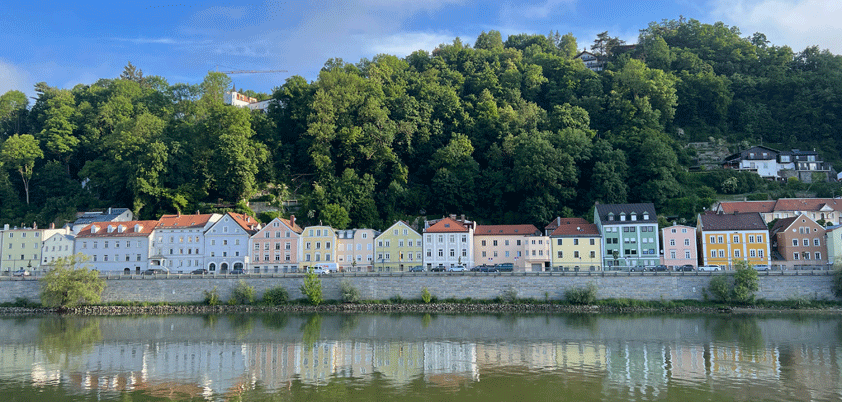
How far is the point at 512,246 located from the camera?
60.5m

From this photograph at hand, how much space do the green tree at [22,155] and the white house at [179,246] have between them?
1078 inches

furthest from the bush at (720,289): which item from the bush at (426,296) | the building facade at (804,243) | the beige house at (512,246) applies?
the bush at (426,296)

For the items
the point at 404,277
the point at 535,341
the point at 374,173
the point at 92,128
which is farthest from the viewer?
→ the point at 92,128

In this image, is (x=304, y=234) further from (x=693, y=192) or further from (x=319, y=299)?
(x=693, y=192)

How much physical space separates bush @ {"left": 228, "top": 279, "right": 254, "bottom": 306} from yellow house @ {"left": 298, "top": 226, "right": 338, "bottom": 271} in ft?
30.4

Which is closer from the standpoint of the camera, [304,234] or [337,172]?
[304,234]

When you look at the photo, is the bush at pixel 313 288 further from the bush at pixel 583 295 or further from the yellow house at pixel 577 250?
the yellow house at pixel 577 250

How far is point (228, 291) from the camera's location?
2080 inches

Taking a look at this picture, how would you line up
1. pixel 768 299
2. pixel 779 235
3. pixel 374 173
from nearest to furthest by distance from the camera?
pixel 768 299, pixel 779 235, pixel 374 173

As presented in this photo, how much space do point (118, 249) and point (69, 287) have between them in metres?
12.9

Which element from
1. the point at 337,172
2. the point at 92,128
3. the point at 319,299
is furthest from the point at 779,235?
the point at 92,128

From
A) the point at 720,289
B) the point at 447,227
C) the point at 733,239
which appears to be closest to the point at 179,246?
the point at 447,227

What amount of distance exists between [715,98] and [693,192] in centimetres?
2510

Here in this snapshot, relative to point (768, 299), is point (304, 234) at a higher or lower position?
higher
